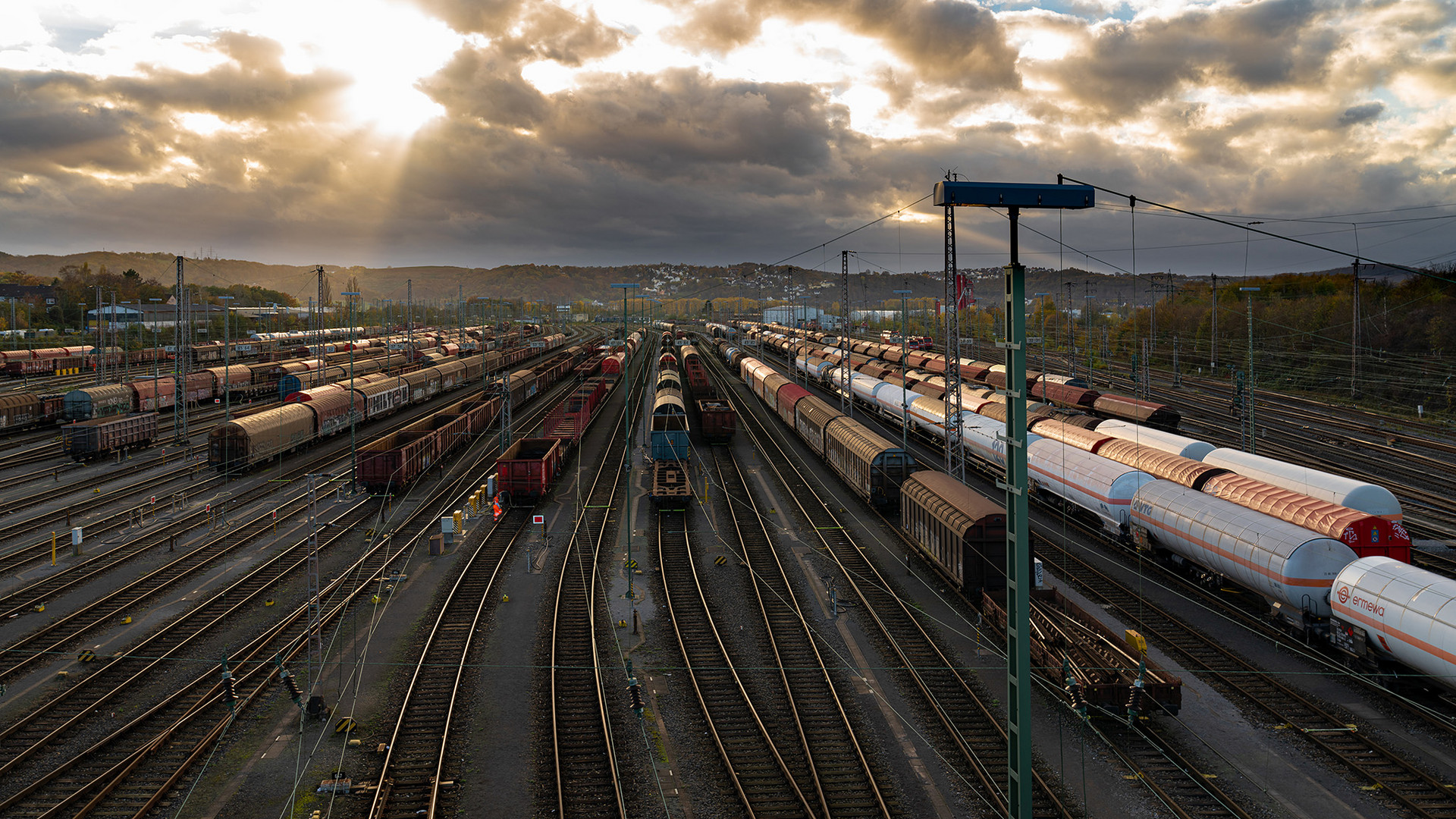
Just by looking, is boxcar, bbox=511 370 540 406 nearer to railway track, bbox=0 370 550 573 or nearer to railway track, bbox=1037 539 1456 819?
railway track, bbox=0 370 550 573

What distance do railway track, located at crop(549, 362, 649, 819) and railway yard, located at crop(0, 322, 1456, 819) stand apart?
0.44 feet

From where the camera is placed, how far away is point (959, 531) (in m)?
23.9

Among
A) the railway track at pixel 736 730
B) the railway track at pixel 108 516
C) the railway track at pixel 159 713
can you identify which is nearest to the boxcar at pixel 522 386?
the railway track at pixel 108 516

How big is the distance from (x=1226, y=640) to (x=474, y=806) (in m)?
21.3

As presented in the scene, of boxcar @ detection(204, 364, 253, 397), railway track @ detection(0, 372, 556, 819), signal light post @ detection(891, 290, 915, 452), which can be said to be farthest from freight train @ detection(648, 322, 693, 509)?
boxcar @ detection(204, 364, 253, 397)

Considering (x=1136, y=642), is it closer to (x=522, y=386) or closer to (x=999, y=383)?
(x=999, y=383)

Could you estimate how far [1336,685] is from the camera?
19.0m

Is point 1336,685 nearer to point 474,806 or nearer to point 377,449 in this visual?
point 474,806

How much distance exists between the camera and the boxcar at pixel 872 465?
35281 mm

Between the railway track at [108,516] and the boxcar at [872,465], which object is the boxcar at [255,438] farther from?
the boxcar at [872,465]

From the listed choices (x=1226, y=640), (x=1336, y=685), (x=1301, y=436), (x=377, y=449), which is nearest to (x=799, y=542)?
(x=1226, y=640)

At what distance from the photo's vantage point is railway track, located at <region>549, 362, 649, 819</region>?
15.0m

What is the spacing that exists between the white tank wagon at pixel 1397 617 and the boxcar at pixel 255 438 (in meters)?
49.9

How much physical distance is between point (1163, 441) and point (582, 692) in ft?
98.4
